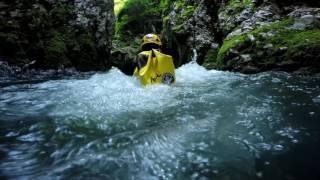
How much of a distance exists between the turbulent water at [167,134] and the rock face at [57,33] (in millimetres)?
3219

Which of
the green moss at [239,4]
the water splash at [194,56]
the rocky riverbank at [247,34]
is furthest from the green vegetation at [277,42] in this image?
the water splash at [194,56]

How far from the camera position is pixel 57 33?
10242 mm

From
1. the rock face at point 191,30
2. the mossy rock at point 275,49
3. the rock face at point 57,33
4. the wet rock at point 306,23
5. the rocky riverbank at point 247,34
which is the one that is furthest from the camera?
the rock face at point 191,30

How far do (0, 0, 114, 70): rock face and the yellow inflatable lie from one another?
3.48 m

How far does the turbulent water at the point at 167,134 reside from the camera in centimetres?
275

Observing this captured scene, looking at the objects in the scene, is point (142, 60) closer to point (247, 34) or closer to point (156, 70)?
point (156, 70)

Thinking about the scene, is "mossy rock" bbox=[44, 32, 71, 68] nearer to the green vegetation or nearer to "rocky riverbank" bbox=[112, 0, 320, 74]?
"rocky riverbank" bbox=[112, 0, 320, 74]

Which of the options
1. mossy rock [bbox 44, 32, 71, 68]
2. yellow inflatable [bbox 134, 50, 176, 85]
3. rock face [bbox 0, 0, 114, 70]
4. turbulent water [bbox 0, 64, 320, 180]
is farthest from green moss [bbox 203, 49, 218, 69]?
mossy rock [bbox 44, 32, 71, 68]

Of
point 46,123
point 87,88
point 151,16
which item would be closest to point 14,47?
point 87,88

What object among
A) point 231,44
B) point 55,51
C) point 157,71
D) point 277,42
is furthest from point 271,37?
point 55,51

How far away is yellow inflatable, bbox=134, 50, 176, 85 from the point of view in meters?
7.38

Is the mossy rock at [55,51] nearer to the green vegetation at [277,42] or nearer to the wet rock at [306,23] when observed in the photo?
the green vegetation at [277,42]

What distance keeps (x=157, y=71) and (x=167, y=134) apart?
3878 mm

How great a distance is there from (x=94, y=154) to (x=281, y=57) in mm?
5552
